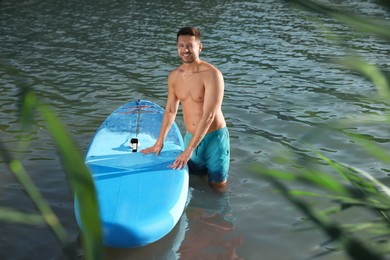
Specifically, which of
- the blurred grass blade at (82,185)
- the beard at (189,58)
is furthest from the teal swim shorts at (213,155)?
the blurred grass blade at (82,185)

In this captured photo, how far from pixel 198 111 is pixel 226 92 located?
5.33 meters

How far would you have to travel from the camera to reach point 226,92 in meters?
10.9

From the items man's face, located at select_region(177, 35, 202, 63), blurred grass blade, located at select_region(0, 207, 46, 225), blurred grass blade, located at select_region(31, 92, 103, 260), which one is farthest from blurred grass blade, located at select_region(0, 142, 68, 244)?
man's face, located at select_region(177, 35, 202, 63)

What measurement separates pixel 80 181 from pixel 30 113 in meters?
0.17

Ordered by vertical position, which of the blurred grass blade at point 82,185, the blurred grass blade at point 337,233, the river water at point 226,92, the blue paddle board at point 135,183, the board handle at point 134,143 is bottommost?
the river water at point 226,92

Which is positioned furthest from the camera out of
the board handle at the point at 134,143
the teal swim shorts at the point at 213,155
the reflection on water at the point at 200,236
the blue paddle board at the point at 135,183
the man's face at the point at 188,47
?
the board handle at the point at 134,143

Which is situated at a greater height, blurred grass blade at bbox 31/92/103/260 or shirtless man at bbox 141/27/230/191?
blurred grass blade at bbox 31/92/103/260

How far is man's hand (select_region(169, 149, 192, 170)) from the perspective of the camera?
537 cm

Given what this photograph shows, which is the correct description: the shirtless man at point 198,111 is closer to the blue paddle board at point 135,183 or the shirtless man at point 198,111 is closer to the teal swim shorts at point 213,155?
the teal swim shorts at point 213,155

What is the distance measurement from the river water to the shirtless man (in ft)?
1.55

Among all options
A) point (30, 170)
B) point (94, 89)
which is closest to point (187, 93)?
point (30, 170)

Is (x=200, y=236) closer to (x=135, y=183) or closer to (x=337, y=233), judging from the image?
(x=135, y=183)

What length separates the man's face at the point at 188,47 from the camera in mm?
5164

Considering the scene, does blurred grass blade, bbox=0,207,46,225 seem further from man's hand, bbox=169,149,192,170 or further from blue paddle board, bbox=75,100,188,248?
man's hand, bbox=169,149,192,170
